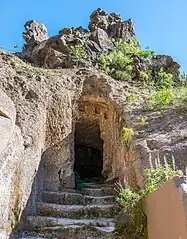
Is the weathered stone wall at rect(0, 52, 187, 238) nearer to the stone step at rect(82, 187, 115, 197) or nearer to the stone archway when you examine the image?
the stone archway

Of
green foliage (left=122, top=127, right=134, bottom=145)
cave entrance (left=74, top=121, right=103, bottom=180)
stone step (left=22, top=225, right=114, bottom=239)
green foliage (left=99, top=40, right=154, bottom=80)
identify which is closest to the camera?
stone step (left=22, top=225, right=114, bottom=239)

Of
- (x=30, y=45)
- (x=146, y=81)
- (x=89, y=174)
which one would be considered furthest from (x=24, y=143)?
(x=30, y=45)

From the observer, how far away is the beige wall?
9.92ft

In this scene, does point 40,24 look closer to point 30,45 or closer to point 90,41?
point 30,45

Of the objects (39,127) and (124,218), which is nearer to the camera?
(124,218)

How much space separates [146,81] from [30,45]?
501cm

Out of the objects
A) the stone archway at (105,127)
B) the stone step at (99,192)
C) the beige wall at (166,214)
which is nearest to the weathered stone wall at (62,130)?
the stone archway at (105,127)

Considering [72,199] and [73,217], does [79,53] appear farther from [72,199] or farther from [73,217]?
[73,217]

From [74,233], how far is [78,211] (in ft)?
2.74

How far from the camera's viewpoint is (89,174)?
11672 mm

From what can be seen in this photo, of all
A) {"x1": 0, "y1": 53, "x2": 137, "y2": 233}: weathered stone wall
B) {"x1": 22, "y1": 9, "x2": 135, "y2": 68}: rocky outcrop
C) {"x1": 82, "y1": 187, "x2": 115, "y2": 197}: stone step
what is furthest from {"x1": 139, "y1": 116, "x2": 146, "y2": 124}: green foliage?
{"x1": 22, "y1": 9, "x2": 135, "y2": 68}: rocky outcrop

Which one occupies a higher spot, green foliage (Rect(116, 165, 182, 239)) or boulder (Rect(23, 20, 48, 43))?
boulder (Rect(23, 20, 48, 43))

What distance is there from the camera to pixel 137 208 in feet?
14.5

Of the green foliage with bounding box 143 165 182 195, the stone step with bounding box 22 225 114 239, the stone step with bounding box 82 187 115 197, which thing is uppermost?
the stone step with bounding box 82 187 115 197
